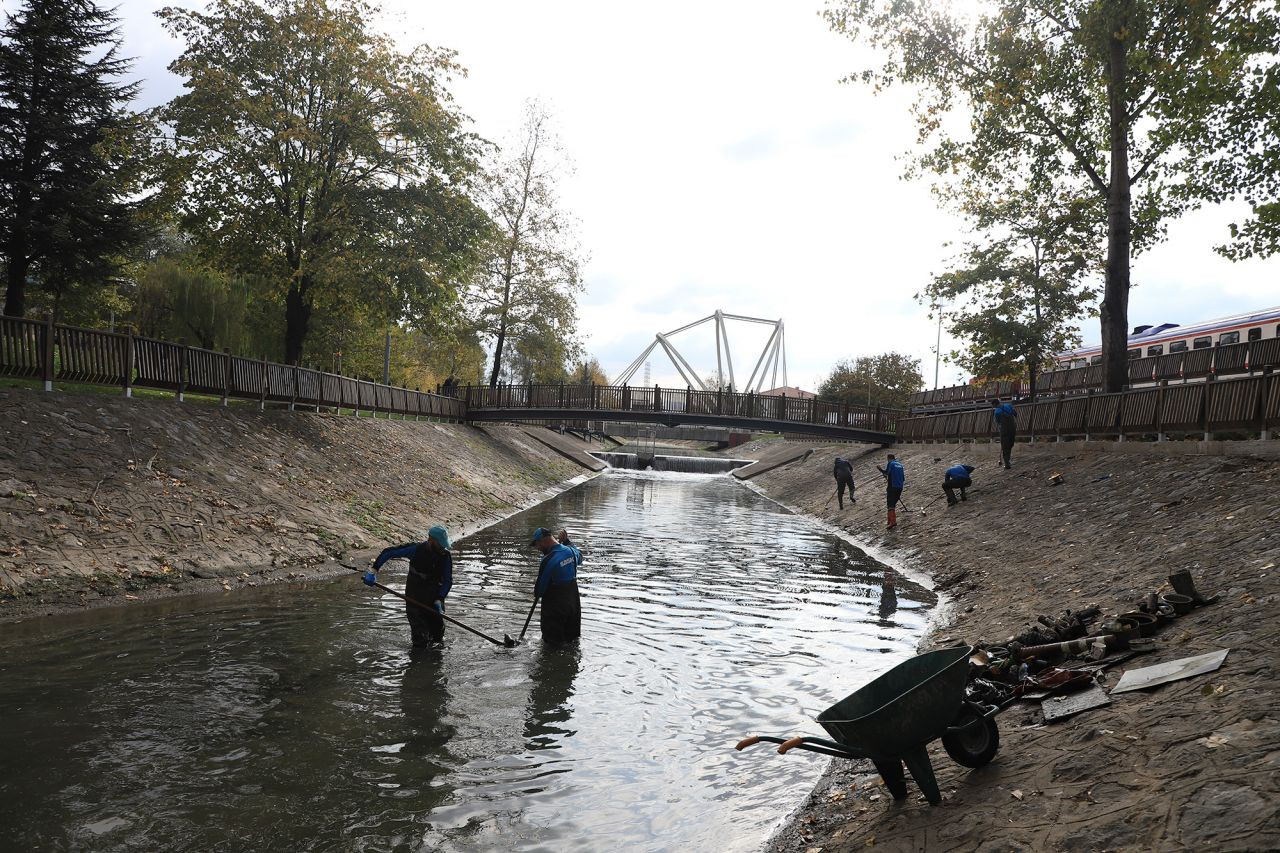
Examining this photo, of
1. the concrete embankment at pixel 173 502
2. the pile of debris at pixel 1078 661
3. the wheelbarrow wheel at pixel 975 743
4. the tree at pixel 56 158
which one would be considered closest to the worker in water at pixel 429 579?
the concrete embankment at pixel 173 502

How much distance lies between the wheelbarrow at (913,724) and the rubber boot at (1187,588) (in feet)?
11.7

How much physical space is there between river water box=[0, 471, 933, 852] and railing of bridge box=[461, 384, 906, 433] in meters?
31.6

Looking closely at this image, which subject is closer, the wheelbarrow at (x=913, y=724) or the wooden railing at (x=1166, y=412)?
the wheelbarrow at (x=913, y=724)

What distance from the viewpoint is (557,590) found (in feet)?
36.5

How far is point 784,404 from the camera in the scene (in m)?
46.2

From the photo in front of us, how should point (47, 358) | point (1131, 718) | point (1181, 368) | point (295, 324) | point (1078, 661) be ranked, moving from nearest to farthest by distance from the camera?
point (1131, 718), point (1078, 661), point (47, 358), point (295, 324), point (1181, 368)

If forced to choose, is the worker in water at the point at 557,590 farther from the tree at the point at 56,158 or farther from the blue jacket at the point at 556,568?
the tree at the point at 56,158

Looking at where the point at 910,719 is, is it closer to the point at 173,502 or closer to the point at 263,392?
the point at 173,502

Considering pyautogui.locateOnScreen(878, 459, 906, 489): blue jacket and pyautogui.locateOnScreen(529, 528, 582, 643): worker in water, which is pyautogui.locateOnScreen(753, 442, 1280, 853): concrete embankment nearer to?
pyautogui.locateOnScreen(529, 528, 582, 643): worker in water

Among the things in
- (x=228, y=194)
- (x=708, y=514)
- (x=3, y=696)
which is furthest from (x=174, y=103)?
(x=708, y=514)

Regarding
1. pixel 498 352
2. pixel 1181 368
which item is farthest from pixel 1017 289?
pixel 498 352

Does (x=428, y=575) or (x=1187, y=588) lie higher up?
(x=1187, y=588)

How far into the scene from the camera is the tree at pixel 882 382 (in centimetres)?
7881

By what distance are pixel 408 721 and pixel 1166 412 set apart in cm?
2017
